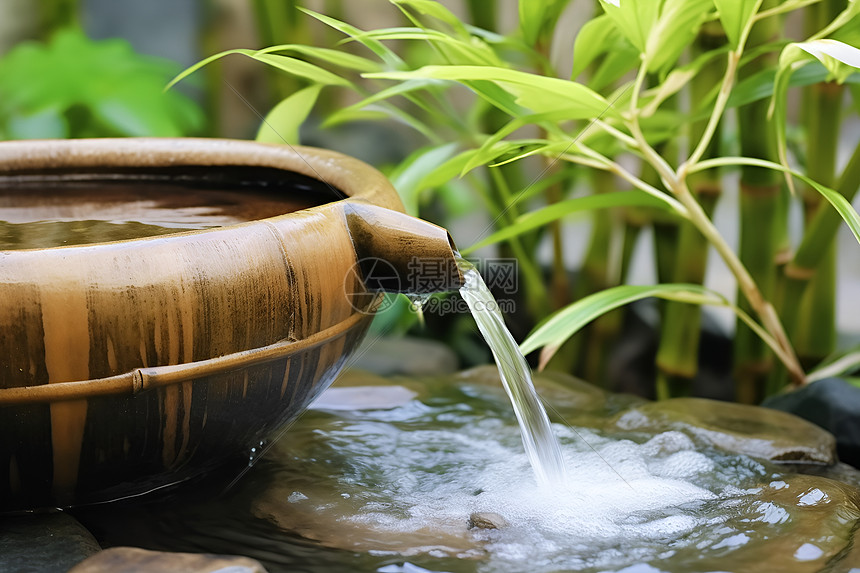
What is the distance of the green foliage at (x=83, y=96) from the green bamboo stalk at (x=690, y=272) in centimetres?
180

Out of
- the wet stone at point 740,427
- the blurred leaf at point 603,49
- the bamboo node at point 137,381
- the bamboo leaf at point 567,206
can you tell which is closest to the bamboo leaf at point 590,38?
the blurred leaf at point 603,49

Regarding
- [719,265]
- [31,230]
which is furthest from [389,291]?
[719,265]

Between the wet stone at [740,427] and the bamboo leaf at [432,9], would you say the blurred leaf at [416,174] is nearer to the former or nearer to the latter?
the bamboo leaf at [432,9]

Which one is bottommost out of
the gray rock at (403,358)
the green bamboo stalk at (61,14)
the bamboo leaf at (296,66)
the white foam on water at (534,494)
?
the white foam on water at (534,494)

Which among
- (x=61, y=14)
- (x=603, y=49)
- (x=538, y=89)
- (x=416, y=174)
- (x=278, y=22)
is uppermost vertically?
(x=61, y=14)

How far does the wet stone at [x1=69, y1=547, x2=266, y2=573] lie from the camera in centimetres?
88

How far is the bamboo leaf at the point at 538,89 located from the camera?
1.13 m

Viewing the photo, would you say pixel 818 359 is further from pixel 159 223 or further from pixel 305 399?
pixel 159 223

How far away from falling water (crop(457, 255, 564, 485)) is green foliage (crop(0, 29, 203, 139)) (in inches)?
75.6

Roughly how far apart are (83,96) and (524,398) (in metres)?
2.33

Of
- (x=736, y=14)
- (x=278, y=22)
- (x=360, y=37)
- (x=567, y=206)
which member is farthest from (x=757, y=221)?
(x=278, y=22)

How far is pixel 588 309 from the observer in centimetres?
139

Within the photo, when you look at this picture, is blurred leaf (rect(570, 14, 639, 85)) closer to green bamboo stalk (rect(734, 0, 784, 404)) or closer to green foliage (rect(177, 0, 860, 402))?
green foliage (rect(177, 0, 860, 402))

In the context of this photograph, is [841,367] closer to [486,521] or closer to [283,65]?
[486,521]
